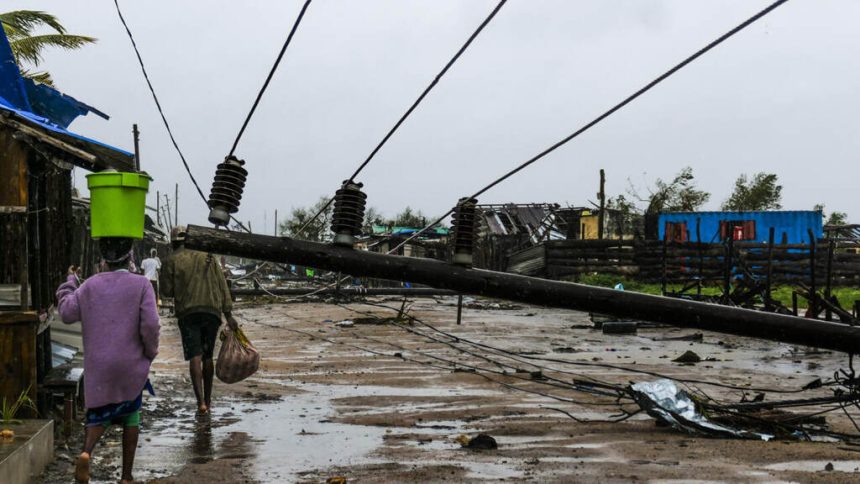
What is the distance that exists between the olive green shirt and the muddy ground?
1.07 metres

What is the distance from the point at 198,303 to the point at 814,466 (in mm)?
5739

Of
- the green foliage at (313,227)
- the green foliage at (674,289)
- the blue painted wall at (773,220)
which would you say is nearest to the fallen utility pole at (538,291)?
the green foliage at (313,227)

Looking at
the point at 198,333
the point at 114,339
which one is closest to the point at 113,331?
the point at 114,339

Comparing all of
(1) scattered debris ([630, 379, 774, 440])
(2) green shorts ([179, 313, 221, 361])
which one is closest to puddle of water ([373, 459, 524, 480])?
(1) scattered debris ([630, 379, 774, 440])

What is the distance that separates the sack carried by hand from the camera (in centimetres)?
909

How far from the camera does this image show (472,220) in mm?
5355

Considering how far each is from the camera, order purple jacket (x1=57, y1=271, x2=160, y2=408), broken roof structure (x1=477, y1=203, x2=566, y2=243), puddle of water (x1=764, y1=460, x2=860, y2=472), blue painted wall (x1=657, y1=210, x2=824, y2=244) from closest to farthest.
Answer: purple jacket (x1=57, y1=271, x2=160, y2=408) < puddle of water (x1=764, y1=460, x2=860, y2=472) < blue painted wall (x1=657, y1=210, x2=824, y2=244) < broken roof structure (x1=477, y1=203, x2=566, y2=243)

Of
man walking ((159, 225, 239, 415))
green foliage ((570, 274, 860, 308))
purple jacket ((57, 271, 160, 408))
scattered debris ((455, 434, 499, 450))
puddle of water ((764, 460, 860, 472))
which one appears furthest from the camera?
green foliage ((570, 274, 860, 308))

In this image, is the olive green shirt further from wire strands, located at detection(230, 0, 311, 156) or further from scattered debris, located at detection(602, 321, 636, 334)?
scattered debris, located at detection(602, 321, 636, 334)

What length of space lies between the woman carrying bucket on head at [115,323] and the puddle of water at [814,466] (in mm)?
4471

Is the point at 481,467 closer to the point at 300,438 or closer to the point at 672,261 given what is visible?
the point at 300,438

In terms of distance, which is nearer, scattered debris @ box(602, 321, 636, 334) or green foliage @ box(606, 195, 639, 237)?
scattered debris @ box(602, 321, 636, 334)

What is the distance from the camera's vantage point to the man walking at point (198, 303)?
9.31 m

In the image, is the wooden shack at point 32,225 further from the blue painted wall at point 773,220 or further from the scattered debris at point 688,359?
the blue painted wall at point 773,220
